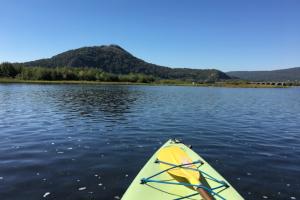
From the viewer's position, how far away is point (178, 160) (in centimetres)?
1087

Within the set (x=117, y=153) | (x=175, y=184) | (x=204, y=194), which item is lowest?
(x=117, y=153)

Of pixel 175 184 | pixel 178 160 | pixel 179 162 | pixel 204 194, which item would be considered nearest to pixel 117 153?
pixel 178 160

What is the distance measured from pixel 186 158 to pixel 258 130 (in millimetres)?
17339

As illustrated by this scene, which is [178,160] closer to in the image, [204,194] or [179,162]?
[179,162]

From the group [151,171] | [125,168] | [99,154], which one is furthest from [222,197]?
[99,154]

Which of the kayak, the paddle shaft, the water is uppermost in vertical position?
the paddle shaft

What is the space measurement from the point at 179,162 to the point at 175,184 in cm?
166

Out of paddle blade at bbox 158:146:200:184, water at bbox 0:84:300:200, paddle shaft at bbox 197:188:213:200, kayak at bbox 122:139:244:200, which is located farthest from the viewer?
water at bbox 0:84:300:200

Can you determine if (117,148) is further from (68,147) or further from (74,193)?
(74,193)

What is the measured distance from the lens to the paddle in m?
8.62

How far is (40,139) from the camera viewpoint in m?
20.4

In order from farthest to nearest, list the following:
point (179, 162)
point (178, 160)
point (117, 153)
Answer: point (117, 153)
point (178, 160)
point (179, 162)

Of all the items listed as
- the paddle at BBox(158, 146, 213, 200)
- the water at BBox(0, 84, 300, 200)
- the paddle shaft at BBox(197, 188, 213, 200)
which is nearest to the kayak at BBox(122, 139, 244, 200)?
the paddle at BBox(158, 146, 213, 200)

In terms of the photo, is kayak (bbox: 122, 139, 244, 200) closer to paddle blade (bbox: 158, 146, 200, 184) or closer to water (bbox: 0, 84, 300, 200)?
paddle blade (bbox: 158, 146, 200, 184)
